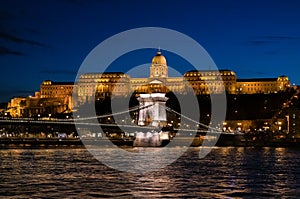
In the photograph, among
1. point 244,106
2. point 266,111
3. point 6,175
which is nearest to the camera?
point 6,175

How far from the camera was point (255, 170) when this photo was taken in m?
25.8

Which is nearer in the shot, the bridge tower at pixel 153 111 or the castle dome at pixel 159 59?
the bridge tower at pixel 153 111

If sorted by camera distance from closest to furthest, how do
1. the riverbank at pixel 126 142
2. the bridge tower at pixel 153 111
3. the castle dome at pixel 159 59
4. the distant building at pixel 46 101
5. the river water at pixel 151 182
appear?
the river water at pixel 151 182
the riverbank at pixel 126 142
the bridge tower at pixel 153 111
the distant building at pixel 46 101
the castle dome at pixel 159 59

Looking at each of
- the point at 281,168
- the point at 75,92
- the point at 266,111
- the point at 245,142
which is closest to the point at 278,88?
the point at 266,111

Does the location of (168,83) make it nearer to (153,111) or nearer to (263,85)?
(263,85)

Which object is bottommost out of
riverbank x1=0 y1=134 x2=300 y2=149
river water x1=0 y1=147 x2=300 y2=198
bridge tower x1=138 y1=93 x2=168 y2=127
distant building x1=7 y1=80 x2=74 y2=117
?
river water x1=0 y1=147 x2=300 y2=198

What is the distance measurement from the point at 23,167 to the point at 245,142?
1560 inches

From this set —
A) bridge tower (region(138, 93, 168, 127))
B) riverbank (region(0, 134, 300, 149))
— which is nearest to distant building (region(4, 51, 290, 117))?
bridge tower (region(138, 93, 168, 127))

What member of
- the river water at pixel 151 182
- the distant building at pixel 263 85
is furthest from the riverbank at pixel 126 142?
the distant building at pixel 263 85

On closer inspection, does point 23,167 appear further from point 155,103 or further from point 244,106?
point 244,106

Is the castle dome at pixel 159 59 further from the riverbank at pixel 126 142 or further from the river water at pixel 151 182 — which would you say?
the river water at pixel 151 182

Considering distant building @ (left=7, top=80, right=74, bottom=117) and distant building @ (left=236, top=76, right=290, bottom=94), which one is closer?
distant building @ (left=7, top=80, right=74, bottom=117)

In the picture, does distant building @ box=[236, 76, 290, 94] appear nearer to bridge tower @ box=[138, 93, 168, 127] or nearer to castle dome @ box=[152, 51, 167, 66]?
castle dome @ box=[152, 51, 167, 66]

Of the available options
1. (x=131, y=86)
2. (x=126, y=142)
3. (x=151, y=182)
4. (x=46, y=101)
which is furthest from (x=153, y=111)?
(x=131, y=86)
